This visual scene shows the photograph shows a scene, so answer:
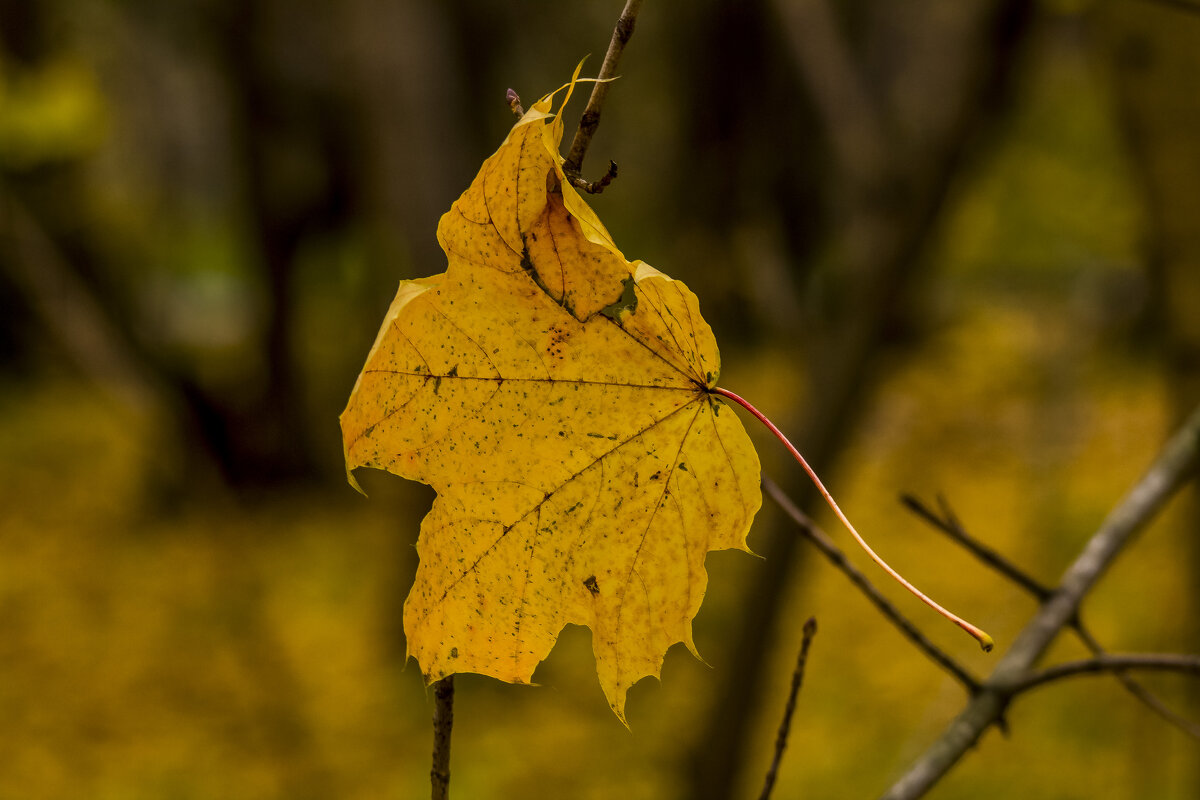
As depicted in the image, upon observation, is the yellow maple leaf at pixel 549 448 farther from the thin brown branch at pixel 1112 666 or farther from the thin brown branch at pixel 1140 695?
the thin brown branch at pixel 1140 695

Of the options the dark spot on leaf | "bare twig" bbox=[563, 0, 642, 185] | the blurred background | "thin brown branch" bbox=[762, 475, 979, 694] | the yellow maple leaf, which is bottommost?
the blurred background

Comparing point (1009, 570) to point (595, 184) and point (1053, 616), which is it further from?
point (595, 184)

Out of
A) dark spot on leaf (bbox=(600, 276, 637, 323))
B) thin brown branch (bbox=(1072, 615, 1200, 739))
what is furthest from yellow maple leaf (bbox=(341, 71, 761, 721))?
thin brown branch (bbox=(1072, 615, 1200, 739))

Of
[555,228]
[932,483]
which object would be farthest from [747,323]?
[555,228]

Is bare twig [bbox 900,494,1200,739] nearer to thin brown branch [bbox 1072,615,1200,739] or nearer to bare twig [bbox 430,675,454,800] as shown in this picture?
thin brown branch [bbox 1072,615,1200,739]

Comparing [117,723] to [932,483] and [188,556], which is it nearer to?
[188,556]

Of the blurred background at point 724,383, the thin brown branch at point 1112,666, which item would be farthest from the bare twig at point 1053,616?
the blurred background at point 724,383
